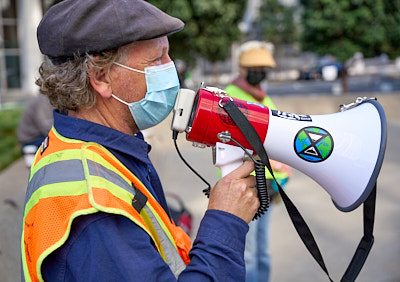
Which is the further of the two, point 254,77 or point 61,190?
point 254,77

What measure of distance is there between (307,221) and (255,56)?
1969 millimetres

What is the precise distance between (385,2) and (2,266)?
538 inches

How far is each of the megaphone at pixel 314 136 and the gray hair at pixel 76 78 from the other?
0.26m

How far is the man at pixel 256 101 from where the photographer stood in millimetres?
3289

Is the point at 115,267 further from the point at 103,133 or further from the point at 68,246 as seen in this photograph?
the point at 103,133

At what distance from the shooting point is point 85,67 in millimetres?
1358

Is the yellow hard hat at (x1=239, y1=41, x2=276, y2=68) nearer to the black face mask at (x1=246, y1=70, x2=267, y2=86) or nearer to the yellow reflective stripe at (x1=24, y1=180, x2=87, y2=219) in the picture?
the black face mask at (x1=246, y1=70, x2=267, y2=86)

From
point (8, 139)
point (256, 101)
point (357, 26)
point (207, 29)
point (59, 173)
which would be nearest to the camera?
point (59, 173)

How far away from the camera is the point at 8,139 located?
7012mm

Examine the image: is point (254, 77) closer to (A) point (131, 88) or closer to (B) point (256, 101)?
(B) point (256, 101)

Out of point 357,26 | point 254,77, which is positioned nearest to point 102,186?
point 254,77

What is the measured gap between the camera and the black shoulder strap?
1.44 metres

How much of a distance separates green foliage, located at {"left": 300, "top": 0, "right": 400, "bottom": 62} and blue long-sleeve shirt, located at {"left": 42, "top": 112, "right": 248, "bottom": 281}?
12683 mm

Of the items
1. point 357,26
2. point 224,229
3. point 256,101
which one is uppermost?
point 224,229
